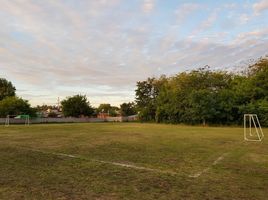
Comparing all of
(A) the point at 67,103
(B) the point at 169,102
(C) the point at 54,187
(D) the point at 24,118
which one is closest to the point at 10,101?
(D) the point at 24,118

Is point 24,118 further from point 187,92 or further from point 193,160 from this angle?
point 193,160

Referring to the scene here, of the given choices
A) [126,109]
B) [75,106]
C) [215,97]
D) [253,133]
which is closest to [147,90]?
[75,106]

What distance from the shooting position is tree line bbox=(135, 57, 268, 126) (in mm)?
29500

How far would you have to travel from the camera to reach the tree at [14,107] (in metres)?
41.2

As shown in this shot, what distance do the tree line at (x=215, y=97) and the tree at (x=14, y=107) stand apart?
2149 cm

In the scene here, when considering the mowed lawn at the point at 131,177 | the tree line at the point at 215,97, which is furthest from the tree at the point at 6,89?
the mowed lawn at the point at 131,177

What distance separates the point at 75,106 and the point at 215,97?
33.5 m

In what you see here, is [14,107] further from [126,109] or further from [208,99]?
[126,109]

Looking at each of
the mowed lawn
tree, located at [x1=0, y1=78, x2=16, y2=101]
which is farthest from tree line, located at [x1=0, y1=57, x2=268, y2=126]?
the mowed lawn

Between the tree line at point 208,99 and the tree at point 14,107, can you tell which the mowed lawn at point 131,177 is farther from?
the tree at point 14,107

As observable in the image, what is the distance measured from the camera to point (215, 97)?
32.0m

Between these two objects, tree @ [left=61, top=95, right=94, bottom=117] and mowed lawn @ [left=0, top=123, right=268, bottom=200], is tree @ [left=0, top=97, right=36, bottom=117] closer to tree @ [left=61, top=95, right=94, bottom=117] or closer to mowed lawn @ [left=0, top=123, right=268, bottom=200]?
tree @ [left=61, top=95, right=94, bottom=117]

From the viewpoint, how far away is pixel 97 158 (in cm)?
745

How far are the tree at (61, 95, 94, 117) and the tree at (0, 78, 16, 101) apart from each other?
10.6 metres
